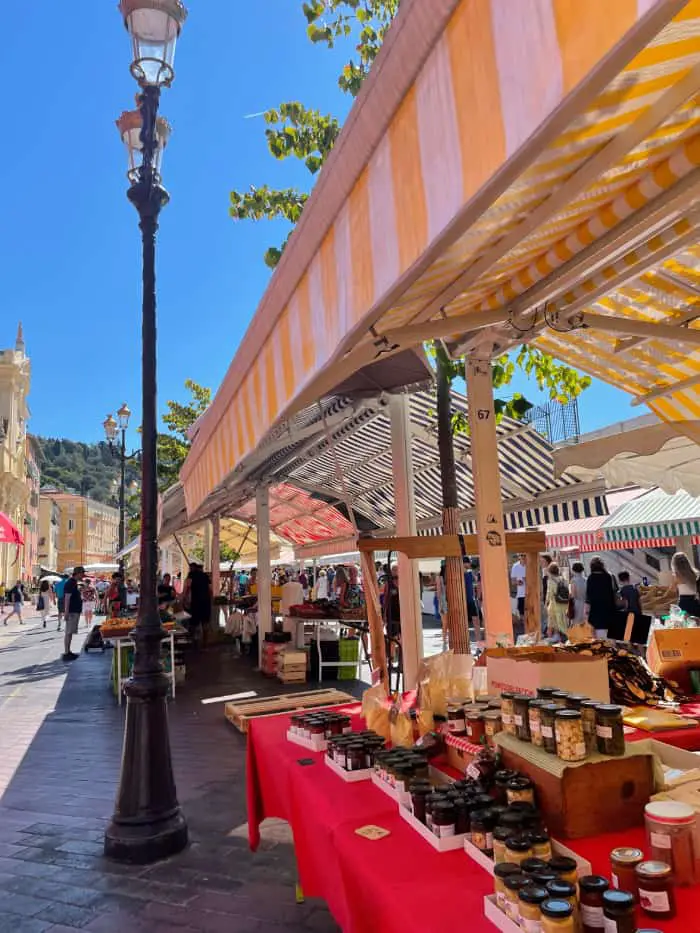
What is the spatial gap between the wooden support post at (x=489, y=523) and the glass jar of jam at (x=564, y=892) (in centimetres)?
226

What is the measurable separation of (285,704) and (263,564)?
16.2ft

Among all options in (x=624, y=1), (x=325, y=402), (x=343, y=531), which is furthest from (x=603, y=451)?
(x=343, y=531)

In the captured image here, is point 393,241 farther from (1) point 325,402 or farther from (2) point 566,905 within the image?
(1) point 325,402

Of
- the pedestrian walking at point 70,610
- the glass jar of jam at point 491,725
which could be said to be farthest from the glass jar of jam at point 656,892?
the pedestrian walking at point 70,610

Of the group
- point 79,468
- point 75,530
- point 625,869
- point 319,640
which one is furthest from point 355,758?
point 79,468

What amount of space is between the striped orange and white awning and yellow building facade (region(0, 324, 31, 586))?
49.9 metres

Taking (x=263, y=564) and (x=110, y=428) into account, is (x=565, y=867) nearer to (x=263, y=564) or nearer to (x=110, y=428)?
(x=263, y=564)

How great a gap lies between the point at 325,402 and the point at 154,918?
4.68 metres

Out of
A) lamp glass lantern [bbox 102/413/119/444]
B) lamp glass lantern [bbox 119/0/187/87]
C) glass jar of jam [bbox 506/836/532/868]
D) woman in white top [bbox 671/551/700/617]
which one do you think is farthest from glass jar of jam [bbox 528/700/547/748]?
lamp glass lantern [bbox 102/413/119/444]

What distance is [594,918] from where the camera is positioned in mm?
1266

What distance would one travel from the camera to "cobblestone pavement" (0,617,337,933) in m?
3.18

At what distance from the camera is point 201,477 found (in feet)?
16.7

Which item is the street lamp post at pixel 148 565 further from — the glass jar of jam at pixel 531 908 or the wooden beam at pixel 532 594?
the glass jar of jam at pixel 531 908

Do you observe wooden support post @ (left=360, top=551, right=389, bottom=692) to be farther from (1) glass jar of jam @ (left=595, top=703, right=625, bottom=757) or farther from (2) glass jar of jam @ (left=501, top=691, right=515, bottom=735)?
(1) glass jar of jam @ (left=595, top=703, right=625, bottom=757)
